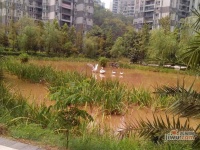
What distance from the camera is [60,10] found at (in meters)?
38.5

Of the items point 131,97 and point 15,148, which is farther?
point 131,97

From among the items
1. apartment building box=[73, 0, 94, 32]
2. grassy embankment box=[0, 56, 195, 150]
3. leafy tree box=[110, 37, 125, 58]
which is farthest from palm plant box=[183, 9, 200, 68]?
apartment building box=[73, 0, 94, 32]

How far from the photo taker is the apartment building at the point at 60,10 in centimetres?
3562

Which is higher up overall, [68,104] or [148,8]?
[148,8]

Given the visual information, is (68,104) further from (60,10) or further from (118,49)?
(60,10)

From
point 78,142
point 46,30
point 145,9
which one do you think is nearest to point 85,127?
point 78,142

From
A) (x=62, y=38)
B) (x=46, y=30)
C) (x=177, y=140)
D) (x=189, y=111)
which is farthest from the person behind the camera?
(x=62, y=38)

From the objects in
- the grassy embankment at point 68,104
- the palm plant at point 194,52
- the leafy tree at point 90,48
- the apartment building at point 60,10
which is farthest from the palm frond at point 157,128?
the apartment building at point 60,10

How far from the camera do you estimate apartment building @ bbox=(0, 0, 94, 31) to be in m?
35.6

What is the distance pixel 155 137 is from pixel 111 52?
2442cm

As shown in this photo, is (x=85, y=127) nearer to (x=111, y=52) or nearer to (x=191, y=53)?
(x=191, y=53)

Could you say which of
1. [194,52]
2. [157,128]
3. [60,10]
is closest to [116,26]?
[60,10]

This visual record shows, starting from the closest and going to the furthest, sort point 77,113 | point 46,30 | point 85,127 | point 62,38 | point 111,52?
point 77,113
point 85,127
point 46,30
point 62,38
point 111,52

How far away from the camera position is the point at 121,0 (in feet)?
268
